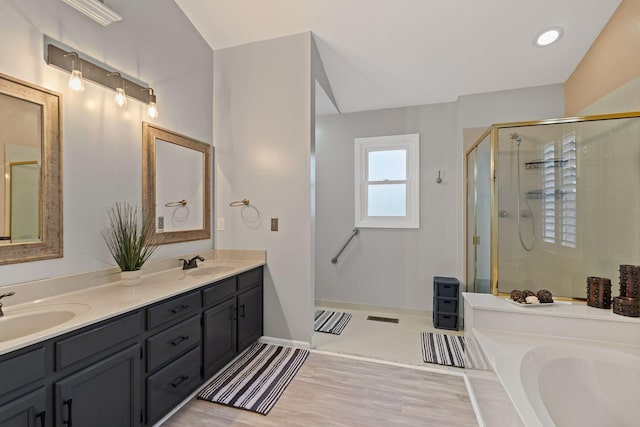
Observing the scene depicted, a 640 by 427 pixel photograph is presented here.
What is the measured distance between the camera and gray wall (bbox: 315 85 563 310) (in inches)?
124

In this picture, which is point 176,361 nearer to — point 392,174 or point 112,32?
point 112,32

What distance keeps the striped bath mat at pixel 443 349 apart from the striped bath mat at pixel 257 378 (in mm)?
1131

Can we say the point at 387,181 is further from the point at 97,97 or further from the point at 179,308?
the point at 97,97

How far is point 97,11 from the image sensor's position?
178cm

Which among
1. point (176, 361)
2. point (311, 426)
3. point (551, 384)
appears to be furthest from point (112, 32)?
point (551, 384)

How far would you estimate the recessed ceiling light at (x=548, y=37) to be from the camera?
237 cm

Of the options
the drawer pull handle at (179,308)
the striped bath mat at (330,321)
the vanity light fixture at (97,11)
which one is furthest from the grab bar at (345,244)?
the vanity light fixture at (97,11)

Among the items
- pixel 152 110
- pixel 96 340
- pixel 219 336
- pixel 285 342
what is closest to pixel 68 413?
pixel 96 340

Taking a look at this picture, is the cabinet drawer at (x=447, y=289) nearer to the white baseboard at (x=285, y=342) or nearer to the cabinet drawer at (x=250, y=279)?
the white baseboard at (x=285, y=342)

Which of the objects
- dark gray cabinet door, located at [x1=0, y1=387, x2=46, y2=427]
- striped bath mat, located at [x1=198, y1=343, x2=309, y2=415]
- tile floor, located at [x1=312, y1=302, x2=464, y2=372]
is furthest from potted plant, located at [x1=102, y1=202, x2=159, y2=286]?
tile floor, located at [x1=312, y1=302, x2=464, y2=372]

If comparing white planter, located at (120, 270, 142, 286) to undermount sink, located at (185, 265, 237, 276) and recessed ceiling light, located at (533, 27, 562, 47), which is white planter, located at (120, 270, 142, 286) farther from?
recessed ceiling light, located at (533, 27, 562, 47)

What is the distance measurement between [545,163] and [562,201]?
13.8 inches

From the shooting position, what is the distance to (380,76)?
3043mm

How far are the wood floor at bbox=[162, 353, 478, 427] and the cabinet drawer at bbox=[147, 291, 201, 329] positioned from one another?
2.10ft
